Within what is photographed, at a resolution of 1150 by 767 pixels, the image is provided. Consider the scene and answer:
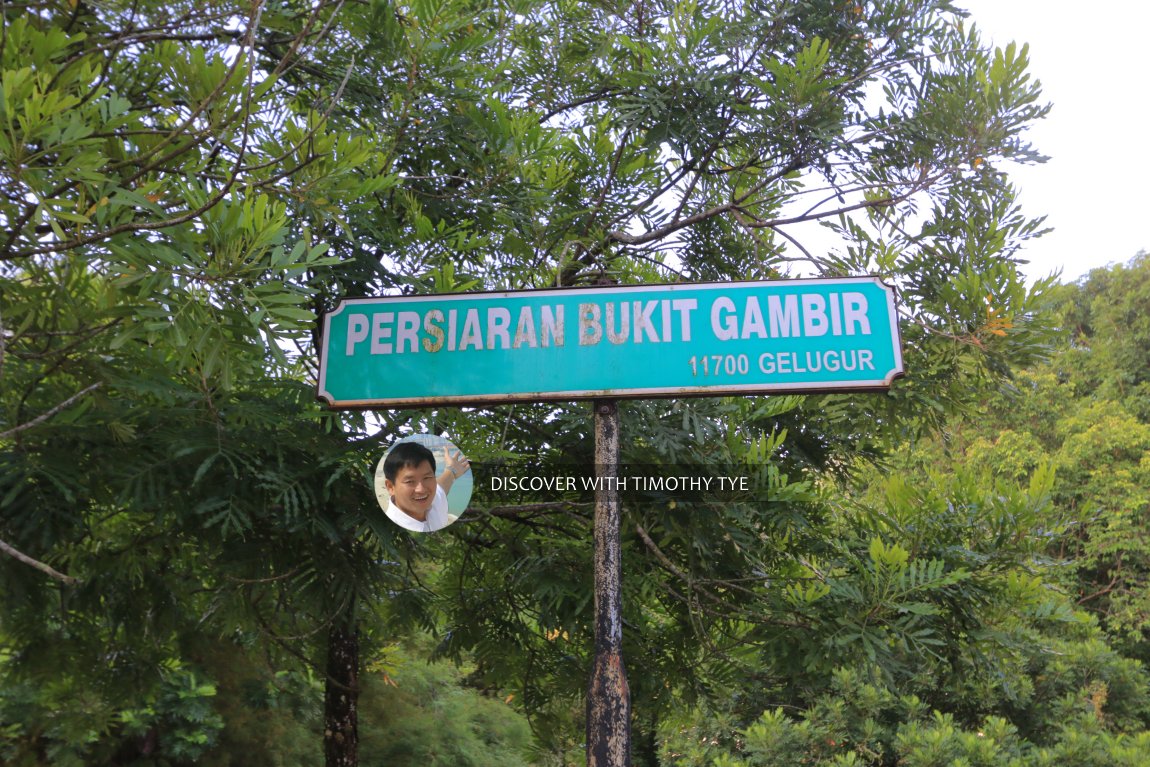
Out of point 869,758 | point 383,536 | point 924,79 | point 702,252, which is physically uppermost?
point 924,79

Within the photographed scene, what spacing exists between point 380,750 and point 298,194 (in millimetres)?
4613

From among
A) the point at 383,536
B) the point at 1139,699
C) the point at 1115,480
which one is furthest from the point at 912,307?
the point at 1115,480

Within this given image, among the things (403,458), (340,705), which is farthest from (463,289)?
(340,705)

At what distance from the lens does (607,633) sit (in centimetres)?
169

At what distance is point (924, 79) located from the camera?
164 inches

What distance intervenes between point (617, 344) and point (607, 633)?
1.99 ft

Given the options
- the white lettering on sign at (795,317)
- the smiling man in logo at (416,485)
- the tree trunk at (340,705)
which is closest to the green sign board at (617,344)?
the white lettering on sign at (795,317)

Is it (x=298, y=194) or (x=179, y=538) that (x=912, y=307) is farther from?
(x=179, y=538)

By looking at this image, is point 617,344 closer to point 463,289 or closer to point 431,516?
point 431,516

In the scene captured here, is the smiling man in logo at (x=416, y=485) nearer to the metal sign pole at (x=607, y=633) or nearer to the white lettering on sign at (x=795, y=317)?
the metal sign pole at (x=607, y=633)

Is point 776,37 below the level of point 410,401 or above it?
above

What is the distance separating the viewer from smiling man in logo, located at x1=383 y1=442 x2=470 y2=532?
185 cm

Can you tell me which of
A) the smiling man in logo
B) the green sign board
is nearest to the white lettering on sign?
the green sign board

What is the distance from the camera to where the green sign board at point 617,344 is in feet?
5.92
